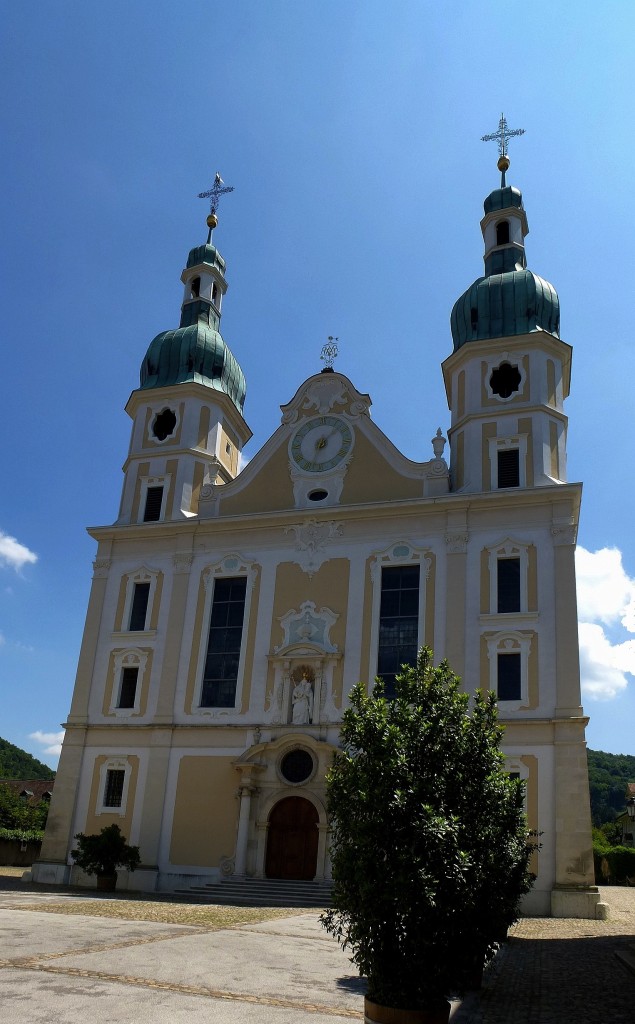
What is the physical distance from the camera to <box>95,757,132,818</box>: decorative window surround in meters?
28.4

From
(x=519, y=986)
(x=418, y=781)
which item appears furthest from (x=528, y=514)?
(x=418, y=781)

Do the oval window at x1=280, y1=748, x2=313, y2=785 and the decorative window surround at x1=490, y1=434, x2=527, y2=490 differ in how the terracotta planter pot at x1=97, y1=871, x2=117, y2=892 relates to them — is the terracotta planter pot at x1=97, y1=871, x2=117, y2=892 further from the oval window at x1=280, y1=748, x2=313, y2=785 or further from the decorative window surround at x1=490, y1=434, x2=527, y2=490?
the decorative window surround at x1=490, y1=434, x2=527, y2=490

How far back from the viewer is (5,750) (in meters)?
90.8

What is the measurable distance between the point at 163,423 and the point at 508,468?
13677 mm

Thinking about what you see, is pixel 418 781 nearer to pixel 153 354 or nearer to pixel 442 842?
→ pixel 442 842

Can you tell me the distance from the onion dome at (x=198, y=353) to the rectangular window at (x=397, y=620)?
37.6ft

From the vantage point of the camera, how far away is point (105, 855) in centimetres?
2534

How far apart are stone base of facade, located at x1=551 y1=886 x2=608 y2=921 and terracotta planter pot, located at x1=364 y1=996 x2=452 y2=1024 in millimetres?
16676

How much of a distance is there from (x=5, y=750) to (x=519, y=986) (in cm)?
8870

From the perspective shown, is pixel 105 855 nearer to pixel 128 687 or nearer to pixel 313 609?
pixel 128 687

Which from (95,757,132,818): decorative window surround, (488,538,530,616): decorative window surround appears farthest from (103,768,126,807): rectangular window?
(488,538,530,616): decorative window surround

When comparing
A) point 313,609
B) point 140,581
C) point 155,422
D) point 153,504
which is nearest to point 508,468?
point 313,609

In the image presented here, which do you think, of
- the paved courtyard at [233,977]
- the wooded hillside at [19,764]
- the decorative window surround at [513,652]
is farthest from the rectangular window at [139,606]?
the wooded hillside at [19,764]

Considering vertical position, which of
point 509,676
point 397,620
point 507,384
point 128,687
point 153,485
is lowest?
point 128,687
